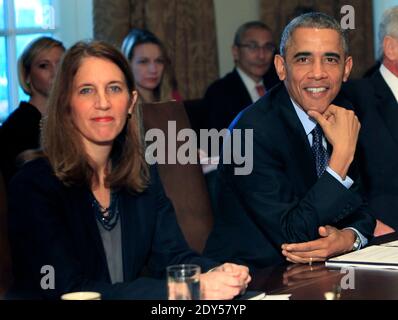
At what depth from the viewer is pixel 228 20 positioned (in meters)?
6.15

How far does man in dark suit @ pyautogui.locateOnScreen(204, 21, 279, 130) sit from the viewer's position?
5.67 metres

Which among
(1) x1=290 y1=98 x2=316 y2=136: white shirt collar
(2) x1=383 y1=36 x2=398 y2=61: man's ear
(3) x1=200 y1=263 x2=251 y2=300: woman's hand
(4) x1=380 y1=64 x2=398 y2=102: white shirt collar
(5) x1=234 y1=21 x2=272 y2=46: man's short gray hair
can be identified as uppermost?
(5) x1=234 y1=21 x2=272 y2=46: man's short gray hair

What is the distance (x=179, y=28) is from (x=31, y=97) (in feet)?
4.21

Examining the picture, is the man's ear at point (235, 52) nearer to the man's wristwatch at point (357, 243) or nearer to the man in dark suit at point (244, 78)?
the man in dark suit at point (244, 78)

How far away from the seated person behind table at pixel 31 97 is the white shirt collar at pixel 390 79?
1.66m

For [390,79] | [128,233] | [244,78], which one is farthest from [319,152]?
[244,78]

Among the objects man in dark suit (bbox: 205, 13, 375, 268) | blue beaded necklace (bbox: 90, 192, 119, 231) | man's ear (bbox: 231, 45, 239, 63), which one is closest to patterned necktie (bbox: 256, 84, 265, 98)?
man's ear (bbox: 231, 45, 239, 63)

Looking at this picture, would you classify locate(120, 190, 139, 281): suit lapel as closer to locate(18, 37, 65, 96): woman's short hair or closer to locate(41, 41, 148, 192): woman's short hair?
locate(41, 41, 148, 192): woman's short hair

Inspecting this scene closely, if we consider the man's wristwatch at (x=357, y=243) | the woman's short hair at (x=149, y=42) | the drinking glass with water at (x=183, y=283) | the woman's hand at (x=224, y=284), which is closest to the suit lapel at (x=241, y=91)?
the woman's short hair at (x=149, y=42)

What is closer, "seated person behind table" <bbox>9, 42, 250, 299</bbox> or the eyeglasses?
"seated person behind table" <bbox>9, 42, 250, 299</bbox>

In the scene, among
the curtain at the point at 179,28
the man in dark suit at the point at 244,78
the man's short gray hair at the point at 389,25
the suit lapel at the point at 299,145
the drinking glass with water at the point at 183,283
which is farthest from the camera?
the man in dark suit at the point at 244,78

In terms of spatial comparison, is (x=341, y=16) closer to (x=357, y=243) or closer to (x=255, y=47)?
(x=255, y=47)

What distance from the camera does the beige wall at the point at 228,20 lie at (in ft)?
20.0

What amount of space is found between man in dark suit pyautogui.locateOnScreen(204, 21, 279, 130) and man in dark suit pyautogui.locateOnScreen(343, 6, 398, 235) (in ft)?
5.87
